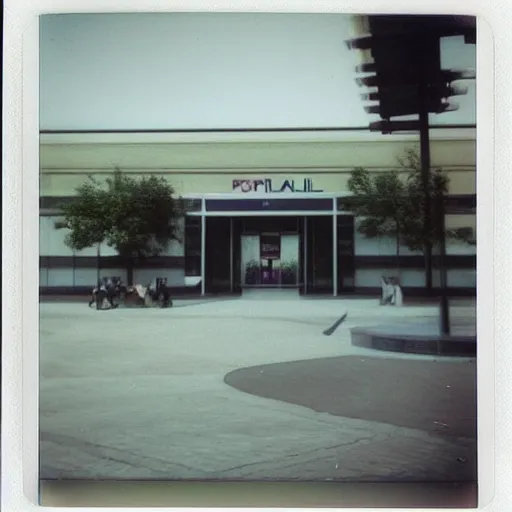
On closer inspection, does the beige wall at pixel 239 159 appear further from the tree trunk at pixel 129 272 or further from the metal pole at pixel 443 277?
the tree trunk at pixel 129 272

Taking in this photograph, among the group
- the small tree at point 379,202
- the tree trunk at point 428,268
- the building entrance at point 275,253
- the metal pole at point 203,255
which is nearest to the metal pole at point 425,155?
the tree trunk at point 428,268

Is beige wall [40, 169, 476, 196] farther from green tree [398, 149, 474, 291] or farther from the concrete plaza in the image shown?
the concrete plaza

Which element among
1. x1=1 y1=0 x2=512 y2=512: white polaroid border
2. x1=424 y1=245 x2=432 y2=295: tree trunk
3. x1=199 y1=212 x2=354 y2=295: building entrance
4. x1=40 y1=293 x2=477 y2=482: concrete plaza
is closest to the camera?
x1=1 y1=0 x2=512 y2=512: white polaroid border

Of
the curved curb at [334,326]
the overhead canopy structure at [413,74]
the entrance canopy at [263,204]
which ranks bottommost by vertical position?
the curved curb at [334,326]

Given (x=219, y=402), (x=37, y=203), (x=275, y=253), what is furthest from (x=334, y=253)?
(x=37, y=203)

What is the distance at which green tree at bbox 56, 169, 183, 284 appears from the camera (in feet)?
13.8

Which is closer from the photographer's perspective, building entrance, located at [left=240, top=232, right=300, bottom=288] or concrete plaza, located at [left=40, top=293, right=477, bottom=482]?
concrete plaza, located at [left=40, top=293, right=477, bottom=482]

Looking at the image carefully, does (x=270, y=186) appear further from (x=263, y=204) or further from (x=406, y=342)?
(x=406, y=342)

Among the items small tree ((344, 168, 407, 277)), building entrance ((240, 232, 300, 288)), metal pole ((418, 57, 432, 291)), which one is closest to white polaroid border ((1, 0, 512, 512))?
metal pole ((418, 57, 432, 291))

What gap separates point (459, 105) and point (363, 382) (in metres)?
1.62

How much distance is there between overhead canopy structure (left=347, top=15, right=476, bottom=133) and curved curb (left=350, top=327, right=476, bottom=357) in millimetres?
1156

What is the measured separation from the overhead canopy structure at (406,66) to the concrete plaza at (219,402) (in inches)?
43.7

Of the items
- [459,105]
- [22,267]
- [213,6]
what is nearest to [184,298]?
[22,267]

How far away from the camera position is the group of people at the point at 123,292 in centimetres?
427
